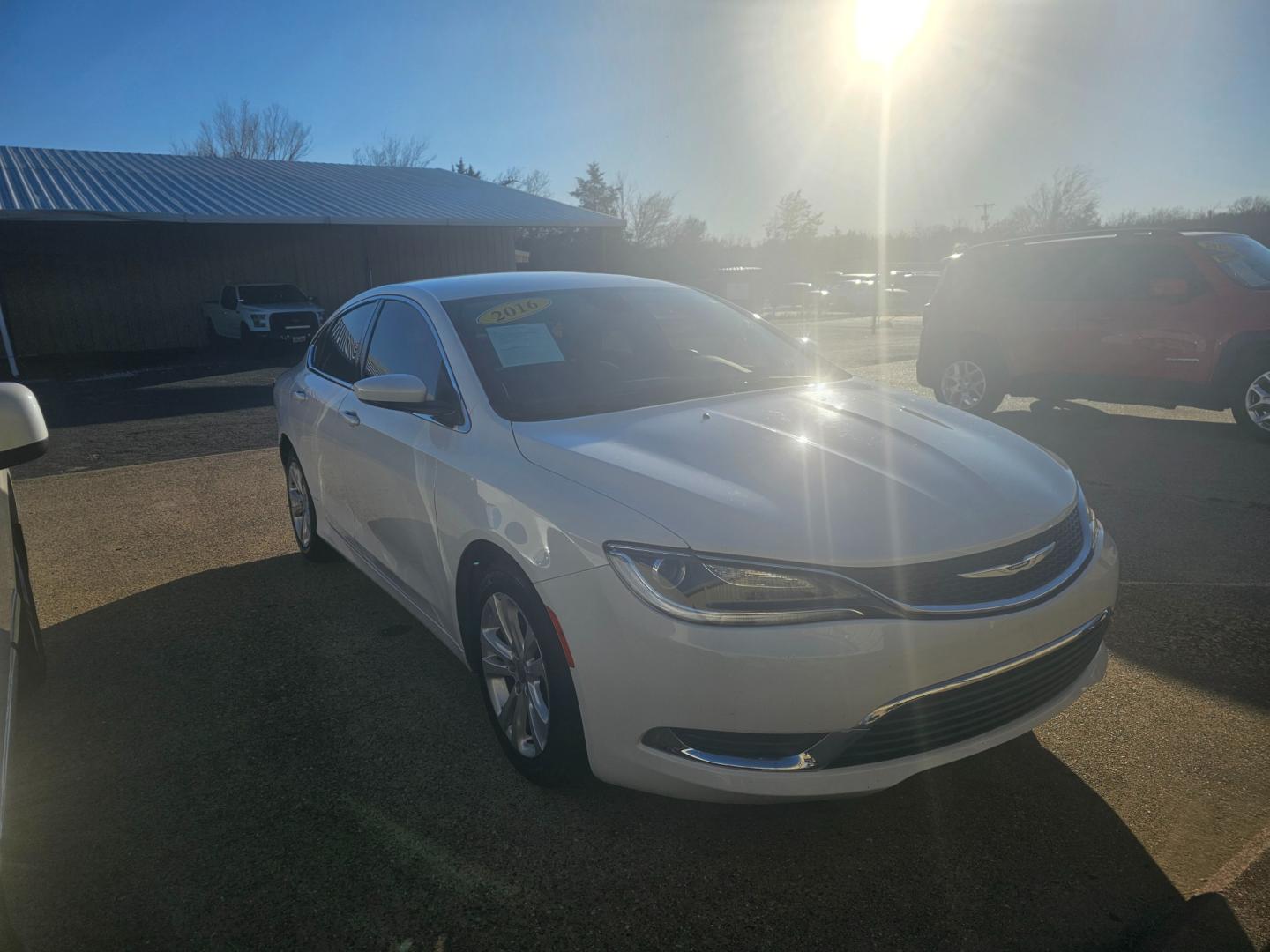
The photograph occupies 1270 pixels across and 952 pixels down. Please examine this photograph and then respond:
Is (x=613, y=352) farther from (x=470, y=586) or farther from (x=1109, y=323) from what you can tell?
(x=1109, y=323)

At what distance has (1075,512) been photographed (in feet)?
8.61

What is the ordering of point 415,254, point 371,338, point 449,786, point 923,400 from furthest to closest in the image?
point 415,254, point 371,338, point 923,400, point 449,786

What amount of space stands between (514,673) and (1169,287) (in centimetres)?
771

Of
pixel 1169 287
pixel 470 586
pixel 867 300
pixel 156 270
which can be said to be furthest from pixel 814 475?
pixel 867 300

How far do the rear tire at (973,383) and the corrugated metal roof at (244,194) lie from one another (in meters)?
15.6

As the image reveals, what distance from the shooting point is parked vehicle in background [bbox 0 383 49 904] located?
6.63 ft

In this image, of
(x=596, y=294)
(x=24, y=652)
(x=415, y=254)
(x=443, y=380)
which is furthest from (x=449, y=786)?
(x=415, y=254)

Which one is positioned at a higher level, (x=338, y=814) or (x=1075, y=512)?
(x=1075, y=512)

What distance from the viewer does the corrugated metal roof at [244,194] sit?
18.9 metres

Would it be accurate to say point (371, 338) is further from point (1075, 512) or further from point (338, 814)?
point (1075, 512)

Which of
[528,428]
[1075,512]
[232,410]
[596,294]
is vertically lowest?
A: [232,410]

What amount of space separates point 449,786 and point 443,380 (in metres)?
1.46

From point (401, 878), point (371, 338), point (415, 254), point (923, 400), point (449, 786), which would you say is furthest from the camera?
point (415, 254)

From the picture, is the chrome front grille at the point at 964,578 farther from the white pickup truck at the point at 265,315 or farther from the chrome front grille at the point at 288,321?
the chrome front grille at the point at 288,321
